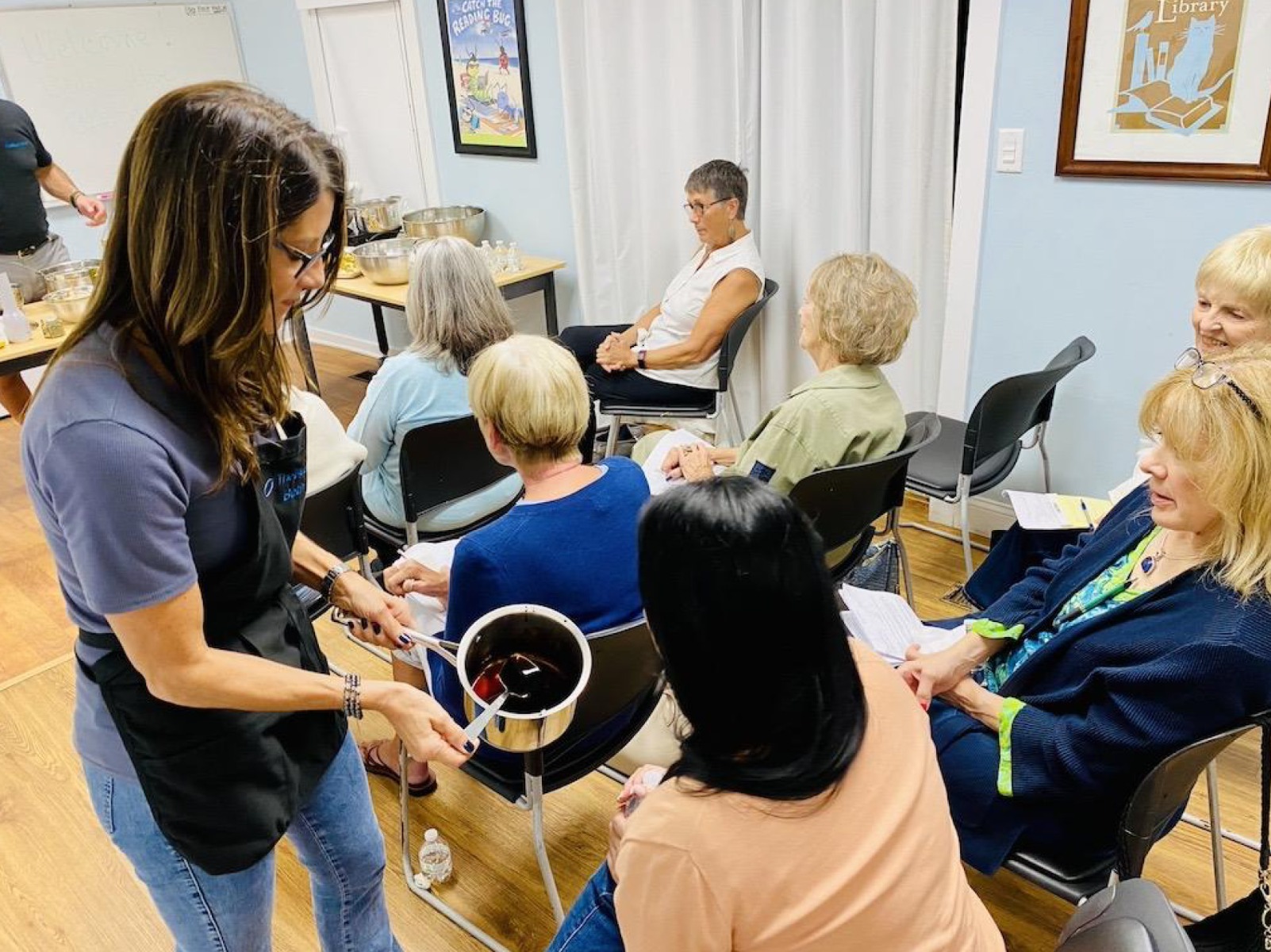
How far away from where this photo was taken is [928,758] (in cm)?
92

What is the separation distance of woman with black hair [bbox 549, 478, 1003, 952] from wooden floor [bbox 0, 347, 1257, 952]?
3.80ft

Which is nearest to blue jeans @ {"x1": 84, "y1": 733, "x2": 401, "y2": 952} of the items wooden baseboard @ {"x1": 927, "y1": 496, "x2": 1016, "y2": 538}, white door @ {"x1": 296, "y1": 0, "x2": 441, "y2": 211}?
wooden baseboard @ {"x1": 927, "y1": 496, "x2": 1016, "y2": 538}

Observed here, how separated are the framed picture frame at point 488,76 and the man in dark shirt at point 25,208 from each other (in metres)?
1.67

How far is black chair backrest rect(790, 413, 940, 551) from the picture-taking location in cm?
185

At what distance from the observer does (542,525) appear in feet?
4.73

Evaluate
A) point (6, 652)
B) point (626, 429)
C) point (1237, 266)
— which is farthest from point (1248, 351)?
point (6, 652)

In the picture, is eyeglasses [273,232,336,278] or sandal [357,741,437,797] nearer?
eyeglasses [273,232,336,278]

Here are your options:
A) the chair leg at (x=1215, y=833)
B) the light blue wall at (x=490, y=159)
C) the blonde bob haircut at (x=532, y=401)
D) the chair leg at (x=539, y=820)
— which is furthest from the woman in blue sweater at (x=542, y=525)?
the light blue wall at (x=490, y=159)

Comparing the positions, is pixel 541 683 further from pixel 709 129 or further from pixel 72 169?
pixel 72 169

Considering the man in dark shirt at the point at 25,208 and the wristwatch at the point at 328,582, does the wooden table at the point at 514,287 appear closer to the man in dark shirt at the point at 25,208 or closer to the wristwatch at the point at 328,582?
the man in dark shirt at the point at 25,208

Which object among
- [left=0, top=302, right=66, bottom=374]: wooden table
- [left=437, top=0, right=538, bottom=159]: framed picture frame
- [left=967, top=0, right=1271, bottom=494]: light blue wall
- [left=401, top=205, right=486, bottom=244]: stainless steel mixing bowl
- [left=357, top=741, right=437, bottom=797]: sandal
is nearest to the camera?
[left=357, top=741, right=437, bottom=797]: sandal

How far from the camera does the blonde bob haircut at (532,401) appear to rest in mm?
1564

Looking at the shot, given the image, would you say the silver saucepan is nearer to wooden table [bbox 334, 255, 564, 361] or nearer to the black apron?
the black apron

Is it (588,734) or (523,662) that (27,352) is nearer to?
(588,734)
